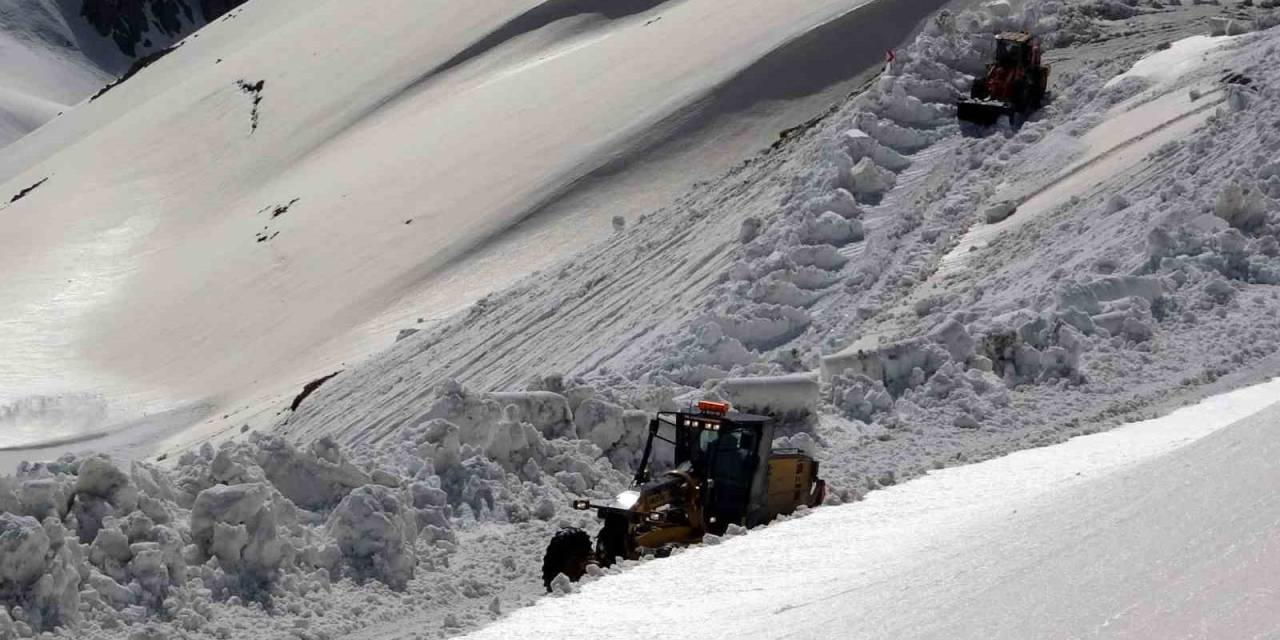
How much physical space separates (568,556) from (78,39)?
78.1 meters

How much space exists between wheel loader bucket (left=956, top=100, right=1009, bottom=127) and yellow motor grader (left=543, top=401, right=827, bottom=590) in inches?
386

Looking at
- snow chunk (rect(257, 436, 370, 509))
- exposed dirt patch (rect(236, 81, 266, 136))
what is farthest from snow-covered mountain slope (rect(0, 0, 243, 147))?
snow chunk (rect(257, 436, 370, 509))

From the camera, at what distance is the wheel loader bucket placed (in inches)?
838

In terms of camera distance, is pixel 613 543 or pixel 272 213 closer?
pixel 613 543

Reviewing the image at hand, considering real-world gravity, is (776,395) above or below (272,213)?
above

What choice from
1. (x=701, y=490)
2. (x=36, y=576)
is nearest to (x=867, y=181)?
(x=701, y=490)

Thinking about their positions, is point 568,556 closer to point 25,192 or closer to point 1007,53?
point 1007,53

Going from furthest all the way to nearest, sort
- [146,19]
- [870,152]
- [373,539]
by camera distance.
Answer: [146,19]
[870,152]
[373,539]

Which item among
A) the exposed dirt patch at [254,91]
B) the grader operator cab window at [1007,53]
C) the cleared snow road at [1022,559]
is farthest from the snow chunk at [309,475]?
the exposed dirt patch at [254,91]

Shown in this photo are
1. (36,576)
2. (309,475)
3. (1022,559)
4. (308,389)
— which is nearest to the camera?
(1022,559)

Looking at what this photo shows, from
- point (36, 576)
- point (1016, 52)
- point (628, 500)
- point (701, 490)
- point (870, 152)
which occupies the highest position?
point (36, 576)

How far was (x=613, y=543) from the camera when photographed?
11.4 meters

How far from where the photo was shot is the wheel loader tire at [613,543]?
445 inches

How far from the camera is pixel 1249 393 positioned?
13742 mm
